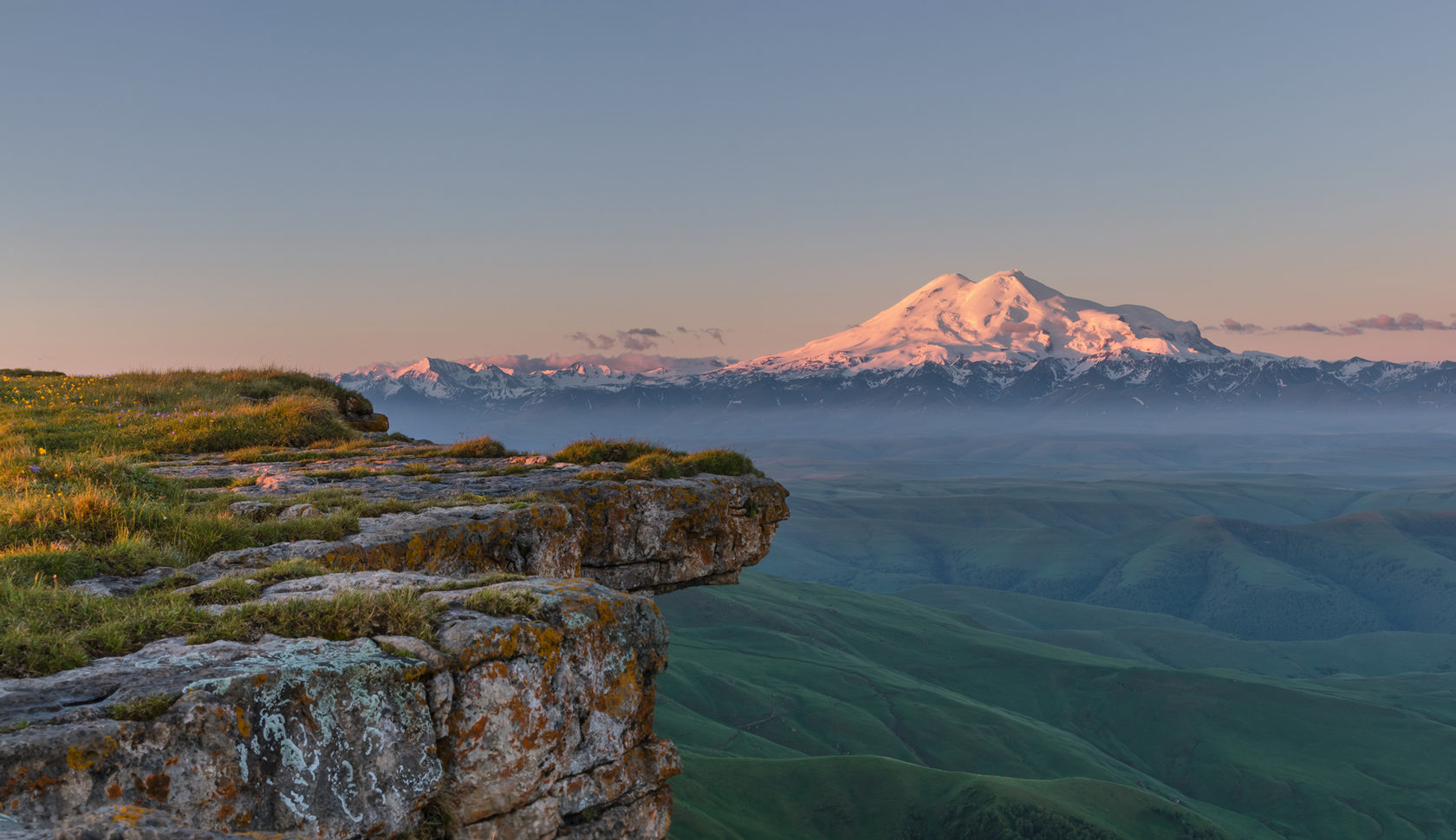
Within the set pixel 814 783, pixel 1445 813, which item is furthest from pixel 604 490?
pixel 1445 813

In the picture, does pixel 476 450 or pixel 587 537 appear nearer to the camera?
pixel 587 537

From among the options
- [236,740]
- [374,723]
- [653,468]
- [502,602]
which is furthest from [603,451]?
[236,740]

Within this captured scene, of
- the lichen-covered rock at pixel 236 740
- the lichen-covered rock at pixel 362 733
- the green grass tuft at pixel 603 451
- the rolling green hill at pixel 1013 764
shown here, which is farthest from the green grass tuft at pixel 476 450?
the rolling green hill at pixel 1013 764

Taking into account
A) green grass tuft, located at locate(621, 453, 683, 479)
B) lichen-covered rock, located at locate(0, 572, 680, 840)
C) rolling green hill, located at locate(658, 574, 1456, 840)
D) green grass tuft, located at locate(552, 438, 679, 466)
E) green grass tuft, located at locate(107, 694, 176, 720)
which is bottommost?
rolling green hill, located at locate(658, 574, 1456, 840)

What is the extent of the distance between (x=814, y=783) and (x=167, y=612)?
124 metres

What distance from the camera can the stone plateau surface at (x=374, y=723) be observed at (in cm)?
471

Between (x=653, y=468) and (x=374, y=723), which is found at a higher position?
(x=653, y=468)

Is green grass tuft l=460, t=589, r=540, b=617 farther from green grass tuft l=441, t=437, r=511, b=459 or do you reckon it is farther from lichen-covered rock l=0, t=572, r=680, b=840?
green grass tuft l=441, t=437, r=511, b=459

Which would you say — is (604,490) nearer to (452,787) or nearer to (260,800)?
(452,787)

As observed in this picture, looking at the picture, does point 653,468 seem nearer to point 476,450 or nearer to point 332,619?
point 476,450

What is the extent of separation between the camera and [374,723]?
5949 millimetres

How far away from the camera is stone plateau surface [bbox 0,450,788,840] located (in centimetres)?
471

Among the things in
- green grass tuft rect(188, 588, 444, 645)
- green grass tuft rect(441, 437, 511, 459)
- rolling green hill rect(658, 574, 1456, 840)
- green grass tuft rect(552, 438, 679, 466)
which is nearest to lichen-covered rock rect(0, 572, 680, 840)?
green grass tuft rect(188, 588, 444, 645)

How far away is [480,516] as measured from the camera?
12.0 m
